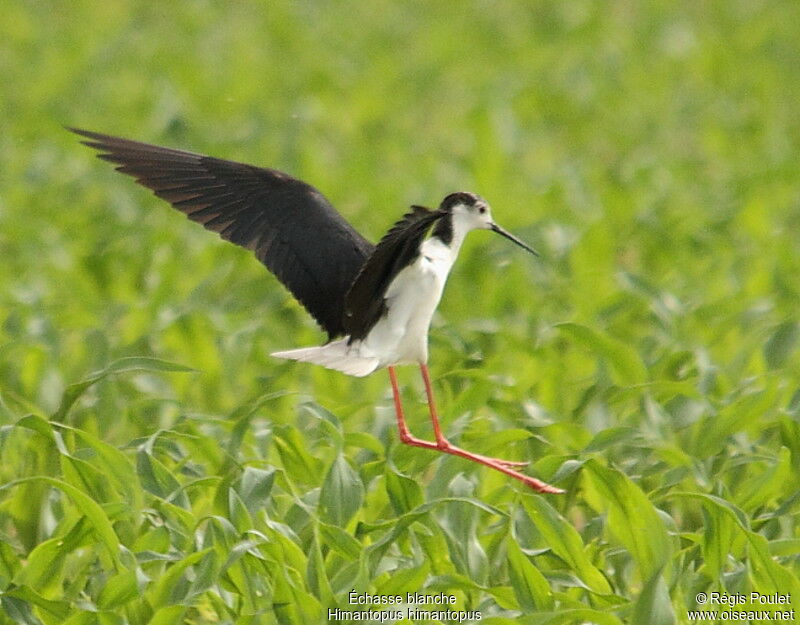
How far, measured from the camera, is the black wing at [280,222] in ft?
15.8

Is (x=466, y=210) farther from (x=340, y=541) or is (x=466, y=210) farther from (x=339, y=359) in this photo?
(x=340, y=541)

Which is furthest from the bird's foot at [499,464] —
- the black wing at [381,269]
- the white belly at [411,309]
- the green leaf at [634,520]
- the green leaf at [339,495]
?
the green leaf at [634,520]

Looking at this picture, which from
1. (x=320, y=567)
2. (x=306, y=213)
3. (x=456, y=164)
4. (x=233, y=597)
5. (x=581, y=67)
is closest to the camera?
(x=320, y=567)

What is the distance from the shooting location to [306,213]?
15.9ft

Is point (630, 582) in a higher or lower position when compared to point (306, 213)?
lower

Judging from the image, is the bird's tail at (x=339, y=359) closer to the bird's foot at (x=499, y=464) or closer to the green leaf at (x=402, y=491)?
the bird's foot at (x=499, y=464)

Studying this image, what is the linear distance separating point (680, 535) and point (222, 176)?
74.7 inches

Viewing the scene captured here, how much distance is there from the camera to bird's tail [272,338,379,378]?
4.46m

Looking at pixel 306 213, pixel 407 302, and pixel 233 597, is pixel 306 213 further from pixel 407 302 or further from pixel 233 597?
pixel 233 597

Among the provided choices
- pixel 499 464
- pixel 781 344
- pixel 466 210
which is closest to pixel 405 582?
pixel 499 464

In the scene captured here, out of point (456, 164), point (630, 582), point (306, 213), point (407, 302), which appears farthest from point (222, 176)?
point (456, 164)

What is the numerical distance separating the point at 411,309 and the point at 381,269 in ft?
0.67

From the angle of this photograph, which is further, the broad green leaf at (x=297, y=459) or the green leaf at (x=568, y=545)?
the broad green leaf at (x=297, y=459)

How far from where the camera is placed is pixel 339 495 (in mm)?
4078
